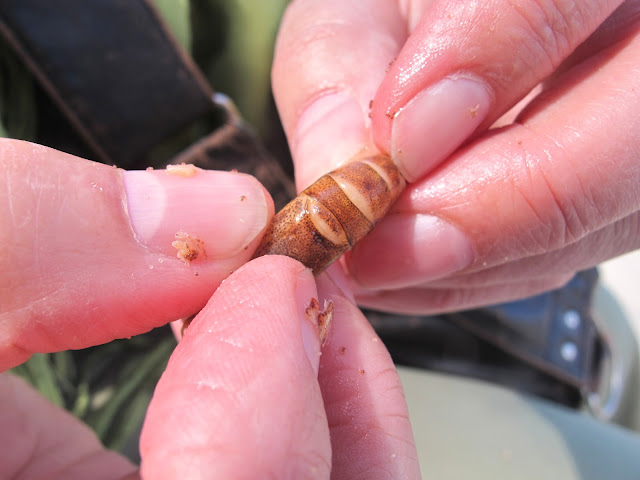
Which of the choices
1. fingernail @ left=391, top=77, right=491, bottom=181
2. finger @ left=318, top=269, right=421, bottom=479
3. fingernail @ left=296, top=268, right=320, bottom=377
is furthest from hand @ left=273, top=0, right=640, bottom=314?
fingernail @ left=296, top=268, right=320, bottom=377

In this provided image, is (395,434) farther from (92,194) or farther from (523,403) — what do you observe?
(523,403)

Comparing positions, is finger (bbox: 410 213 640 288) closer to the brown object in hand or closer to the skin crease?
the skin crease

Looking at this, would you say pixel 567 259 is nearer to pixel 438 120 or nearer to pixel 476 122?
pixel 476 122

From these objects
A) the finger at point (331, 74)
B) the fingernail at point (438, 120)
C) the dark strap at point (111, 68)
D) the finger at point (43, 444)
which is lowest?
the finger at point (43, 444)

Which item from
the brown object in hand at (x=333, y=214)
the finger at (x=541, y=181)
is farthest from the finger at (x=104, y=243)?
the finger at (x=541, y=181)

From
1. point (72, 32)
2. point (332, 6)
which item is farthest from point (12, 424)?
point (332, 6)

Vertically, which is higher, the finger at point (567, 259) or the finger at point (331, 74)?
the finger at point (331, 74)

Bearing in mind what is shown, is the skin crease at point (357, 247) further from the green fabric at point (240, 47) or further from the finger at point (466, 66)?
the green fabric at point (240, 47)
